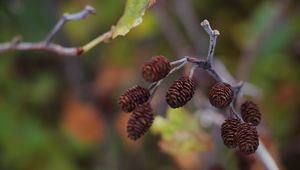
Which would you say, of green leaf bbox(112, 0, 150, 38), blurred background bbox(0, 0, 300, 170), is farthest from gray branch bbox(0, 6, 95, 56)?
blurred background bbox(0, 0, 300, 170)

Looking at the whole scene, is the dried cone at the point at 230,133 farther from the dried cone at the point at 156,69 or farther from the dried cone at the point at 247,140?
the dried cone at the point at 156,69

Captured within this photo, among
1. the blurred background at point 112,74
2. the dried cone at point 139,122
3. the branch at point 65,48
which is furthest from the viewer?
the blurred background at point 112,74

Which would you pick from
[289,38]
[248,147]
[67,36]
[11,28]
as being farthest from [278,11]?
[248,147]

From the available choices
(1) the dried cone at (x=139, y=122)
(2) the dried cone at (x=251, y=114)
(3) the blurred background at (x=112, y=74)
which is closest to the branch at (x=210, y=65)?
(2) the dried cone at (x=251, y=114)

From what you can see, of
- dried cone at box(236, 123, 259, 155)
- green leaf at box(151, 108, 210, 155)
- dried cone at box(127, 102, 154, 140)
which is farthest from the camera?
green leaf at box(151, 108, 210, 155)

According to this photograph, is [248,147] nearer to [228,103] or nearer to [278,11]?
[228,103]

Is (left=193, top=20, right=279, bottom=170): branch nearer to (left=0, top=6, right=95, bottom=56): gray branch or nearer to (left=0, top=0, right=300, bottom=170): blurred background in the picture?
(left=0, top=6, right=95, bottom=56): gray branch
